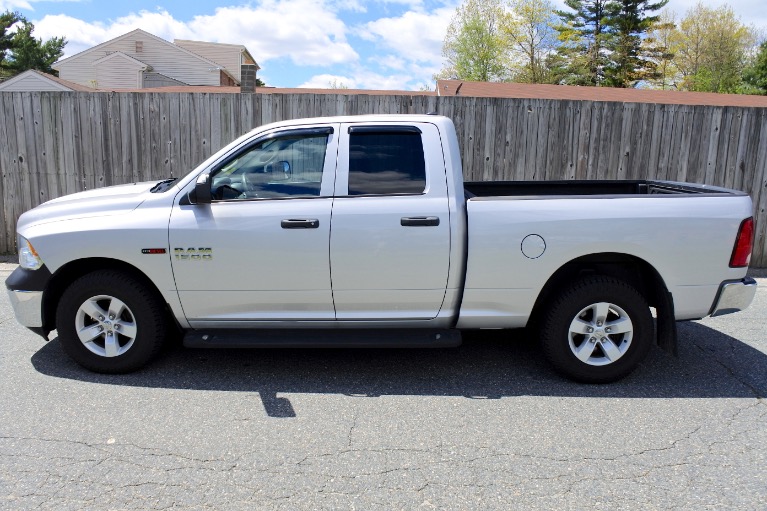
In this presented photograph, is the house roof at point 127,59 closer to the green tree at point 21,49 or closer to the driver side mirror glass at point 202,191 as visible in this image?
the green tree at point 21,49

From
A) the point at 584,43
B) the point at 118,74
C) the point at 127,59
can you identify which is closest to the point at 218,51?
the point at 127,59

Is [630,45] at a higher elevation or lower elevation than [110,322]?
higher

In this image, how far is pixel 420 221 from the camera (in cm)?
416

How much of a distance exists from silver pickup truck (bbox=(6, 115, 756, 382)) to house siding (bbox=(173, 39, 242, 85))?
36820 mm

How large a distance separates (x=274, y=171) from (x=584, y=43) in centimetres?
4310

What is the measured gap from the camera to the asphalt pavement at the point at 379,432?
302 cm

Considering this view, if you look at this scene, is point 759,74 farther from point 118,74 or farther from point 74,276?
point 74,276

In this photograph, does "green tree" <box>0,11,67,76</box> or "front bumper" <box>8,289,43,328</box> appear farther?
"green tree" <box>0,11,67,76</box>

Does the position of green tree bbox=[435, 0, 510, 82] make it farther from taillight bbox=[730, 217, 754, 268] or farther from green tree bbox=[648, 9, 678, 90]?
taillight bbox=[730, 217, 754, 268]

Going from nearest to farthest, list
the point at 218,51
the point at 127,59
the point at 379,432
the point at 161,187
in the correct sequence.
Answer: the point at 379,432
the point at 161,187
the point at 127,59
the point at 218,51

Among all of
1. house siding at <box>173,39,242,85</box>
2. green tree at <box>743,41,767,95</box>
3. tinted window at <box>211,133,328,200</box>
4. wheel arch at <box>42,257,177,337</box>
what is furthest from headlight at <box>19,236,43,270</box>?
green tree at <box>743,41,767,95</box>

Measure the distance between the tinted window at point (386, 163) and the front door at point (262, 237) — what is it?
0.19 metres

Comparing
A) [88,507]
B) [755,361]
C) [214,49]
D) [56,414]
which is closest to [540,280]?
[755,361]

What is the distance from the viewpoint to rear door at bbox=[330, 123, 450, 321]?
4.16 m
